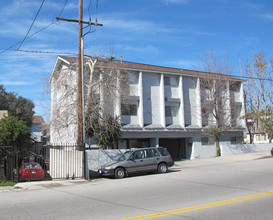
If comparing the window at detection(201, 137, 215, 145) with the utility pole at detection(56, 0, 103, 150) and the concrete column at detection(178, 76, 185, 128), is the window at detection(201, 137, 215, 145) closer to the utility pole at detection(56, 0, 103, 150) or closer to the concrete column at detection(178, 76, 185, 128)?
the concrete column at detection(178, 76, 185, 128)

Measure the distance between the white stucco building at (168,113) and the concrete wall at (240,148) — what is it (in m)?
2.07

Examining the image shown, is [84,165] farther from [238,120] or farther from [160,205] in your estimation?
[238,120]

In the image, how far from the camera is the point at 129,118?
1043 inches

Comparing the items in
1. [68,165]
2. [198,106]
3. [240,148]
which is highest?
[198,106]

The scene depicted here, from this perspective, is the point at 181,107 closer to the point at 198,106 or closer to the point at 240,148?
the point at 198,106

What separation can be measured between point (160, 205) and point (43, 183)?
826 cm

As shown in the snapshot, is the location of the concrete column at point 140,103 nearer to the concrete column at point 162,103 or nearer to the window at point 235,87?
the concrete column at point 162,103

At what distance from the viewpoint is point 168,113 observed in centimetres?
2911

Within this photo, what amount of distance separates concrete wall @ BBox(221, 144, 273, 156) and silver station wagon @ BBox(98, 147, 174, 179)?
13294 mm

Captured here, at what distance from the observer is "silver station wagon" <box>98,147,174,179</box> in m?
15.5

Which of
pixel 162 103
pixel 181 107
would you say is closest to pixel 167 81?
pixel 162 103

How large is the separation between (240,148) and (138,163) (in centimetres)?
1689

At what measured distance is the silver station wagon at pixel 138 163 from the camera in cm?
1551

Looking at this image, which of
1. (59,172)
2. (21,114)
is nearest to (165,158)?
(59,172)
